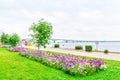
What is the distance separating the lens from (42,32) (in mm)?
18516

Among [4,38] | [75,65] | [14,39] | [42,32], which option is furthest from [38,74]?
[4,38]

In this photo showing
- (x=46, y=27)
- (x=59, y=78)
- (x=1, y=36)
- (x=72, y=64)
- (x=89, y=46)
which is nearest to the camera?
(x=59, y=78)

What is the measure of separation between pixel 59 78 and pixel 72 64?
1767 millimetres

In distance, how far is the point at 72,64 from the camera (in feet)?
36.8

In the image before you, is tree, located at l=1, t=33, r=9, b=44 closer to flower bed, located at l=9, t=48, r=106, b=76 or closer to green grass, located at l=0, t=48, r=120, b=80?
flower bed, located at l=9, t=48, r=106, b=76

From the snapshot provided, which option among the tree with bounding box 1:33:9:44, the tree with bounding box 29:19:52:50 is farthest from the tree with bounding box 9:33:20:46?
the tree with bounding box 29:19:52:50

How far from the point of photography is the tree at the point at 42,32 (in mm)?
18538

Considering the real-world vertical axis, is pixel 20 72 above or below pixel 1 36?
below

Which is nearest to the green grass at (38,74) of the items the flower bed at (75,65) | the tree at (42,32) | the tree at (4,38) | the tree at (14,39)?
the flower bed at (75,65)

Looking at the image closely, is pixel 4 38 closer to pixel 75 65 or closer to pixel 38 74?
pixel 75 65

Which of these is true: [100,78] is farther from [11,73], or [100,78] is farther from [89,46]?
[89,46]

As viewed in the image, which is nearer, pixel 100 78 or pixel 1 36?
pixel 100 78

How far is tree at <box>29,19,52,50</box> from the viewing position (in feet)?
60.8

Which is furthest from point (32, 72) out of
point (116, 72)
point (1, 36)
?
point (1, 36)
